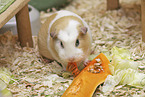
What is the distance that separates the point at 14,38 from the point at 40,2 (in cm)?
160

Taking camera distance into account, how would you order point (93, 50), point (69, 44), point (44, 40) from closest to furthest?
point (69, 44), point (44, 40), point (93, 50)

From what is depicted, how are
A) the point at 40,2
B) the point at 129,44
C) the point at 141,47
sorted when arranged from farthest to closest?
1. the point at 40,2
2. the point at 129,44
3. the point at 141,47

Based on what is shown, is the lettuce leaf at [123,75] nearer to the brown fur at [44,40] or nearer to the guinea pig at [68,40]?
the guinea pig at [68,40]

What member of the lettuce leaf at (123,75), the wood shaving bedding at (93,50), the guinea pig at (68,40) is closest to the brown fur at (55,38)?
the guinea pig at (68,40)

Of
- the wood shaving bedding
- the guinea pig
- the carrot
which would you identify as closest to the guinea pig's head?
the guinea pig

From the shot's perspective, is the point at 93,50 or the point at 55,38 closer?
the point at 55,38

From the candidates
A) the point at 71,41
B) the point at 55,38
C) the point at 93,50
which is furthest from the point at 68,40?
the point at 93,50

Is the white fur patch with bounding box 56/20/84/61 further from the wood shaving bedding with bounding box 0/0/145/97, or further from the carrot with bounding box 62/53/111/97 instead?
the wood shaving bedding with bounding box 0/0/145/97

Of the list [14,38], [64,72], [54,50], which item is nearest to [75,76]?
[64,72]

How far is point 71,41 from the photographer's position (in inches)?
84.1

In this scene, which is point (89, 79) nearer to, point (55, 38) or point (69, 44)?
point (69, 44)

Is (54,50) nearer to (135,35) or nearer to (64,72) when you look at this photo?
(64,72)

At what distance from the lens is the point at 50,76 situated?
2.43m

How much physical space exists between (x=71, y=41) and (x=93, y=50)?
2.91 feet
